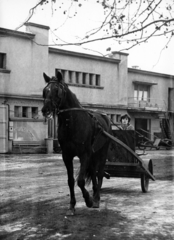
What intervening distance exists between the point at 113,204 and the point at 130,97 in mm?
26697

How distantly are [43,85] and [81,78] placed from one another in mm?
3905

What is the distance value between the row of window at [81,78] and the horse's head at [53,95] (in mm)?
21397

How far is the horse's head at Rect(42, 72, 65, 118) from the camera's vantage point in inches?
235

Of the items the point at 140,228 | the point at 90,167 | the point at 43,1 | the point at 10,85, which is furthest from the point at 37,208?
the point at 10,85

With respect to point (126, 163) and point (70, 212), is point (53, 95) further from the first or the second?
point (126, 163)

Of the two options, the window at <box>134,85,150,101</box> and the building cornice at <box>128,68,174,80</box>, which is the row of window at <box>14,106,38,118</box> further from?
the window at <box>134,85,150,101</box>

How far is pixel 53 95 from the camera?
20.0 feet

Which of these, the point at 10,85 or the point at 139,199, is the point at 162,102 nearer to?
the point at 10,85

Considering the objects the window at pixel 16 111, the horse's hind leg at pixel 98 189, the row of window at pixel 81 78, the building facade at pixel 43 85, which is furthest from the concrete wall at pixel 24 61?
the horse's hind leg at pixel 98 189

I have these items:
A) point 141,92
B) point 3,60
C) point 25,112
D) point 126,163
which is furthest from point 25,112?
point 126,163

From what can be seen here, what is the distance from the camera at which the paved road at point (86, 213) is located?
5332 mm

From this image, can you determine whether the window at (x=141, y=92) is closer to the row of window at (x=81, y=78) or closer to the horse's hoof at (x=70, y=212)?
the row of window at (x=81, y=78)

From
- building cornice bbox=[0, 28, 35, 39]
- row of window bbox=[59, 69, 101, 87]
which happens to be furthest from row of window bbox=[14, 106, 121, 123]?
building cornice bbox=[0, 28, 35, 39]

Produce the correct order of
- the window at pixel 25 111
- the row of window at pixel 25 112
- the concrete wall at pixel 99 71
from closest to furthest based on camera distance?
the row of window at pixel 25 112, the window at pixel 25 111, the concrete wall at pixel 99 71
